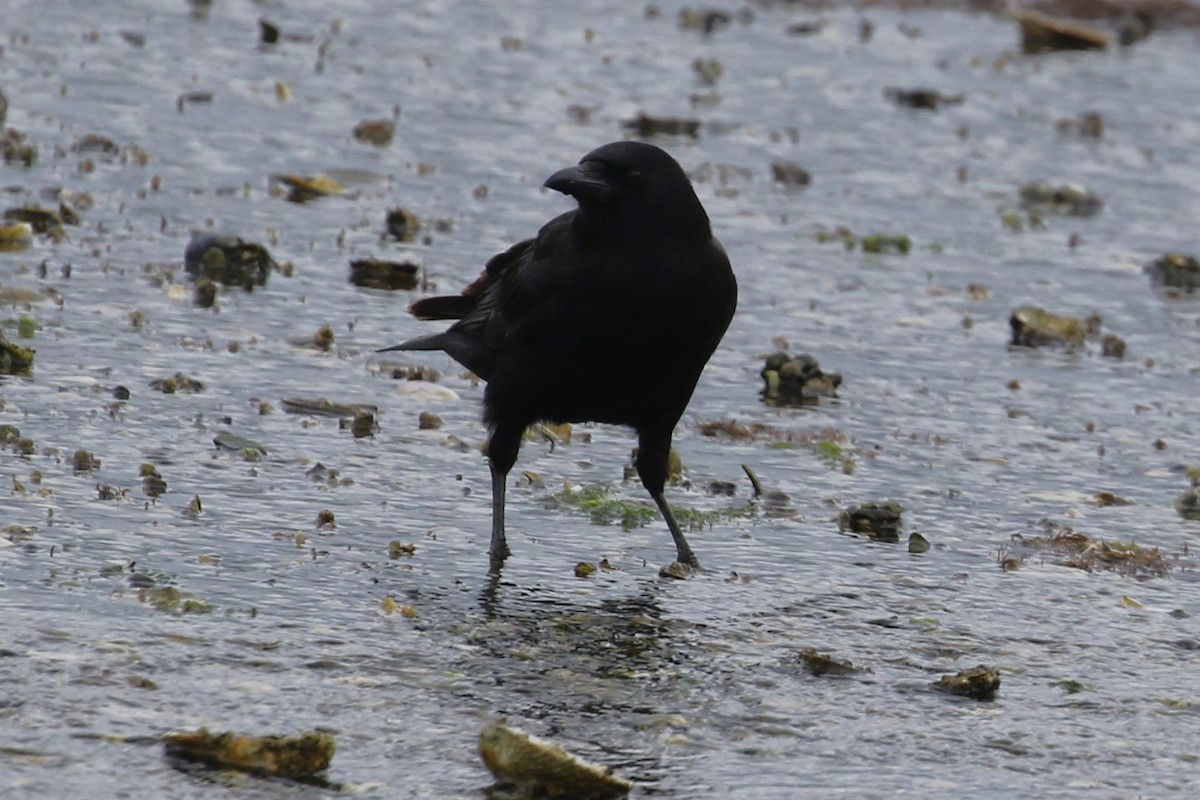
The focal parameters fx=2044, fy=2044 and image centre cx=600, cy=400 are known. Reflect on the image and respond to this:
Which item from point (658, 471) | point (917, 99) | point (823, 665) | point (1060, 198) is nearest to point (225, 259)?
point (658, 471)

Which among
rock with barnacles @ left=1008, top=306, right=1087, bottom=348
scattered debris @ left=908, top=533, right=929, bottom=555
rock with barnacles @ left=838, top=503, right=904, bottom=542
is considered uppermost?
rock with barnacles @ left=1008, top=306, right=1087, bottom=348

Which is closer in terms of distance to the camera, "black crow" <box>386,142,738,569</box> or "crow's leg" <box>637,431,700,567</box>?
"black crow" <box>386,142,738,569</box>

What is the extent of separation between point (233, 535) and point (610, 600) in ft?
4.10

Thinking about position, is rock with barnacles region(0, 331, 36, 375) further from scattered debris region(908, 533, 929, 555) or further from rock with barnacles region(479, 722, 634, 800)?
rock with barnacles region(479, 722, 634, 800)

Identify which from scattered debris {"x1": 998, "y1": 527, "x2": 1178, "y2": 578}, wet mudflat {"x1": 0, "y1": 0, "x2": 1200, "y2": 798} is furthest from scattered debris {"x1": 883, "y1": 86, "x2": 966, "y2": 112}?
scattered debris {"x1": 998, "y1": 527, "x2": 1178, "y2": 578}

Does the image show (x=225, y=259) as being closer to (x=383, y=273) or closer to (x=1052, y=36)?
(x=383, y=273)

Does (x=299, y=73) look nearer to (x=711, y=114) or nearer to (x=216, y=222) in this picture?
(x=711, y=114)

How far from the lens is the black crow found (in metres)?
6.74

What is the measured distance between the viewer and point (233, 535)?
6.66m

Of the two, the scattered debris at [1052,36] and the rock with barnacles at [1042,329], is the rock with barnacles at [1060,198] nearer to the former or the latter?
the rock with barnacles at [1042,329]

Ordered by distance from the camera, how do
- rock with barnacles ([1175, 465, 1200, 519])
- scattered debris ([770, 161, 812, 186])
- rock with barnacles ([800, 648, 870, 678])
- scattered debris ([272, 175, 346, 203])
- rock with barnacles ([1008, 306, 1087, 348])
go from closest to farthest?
rock with barnacles ([800, 648, 870, 678]) → rock with barnacles ([1175, 465, 1200, 519]) → rock with barnacles ([1008, 306, 1087, 348]) → scattered debris ([272, 175, 346, 203]) → scattered debris ([770, 161, 812, 186])

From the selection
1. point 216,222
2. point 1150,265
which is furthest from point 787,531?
point 1150,265

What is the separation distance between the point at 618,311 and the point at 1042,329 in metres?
4.99

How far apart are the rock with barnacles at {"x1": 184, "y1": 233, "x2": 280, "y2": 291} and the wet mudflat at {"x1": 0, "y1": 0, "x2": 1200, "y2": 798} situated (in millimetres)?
231
